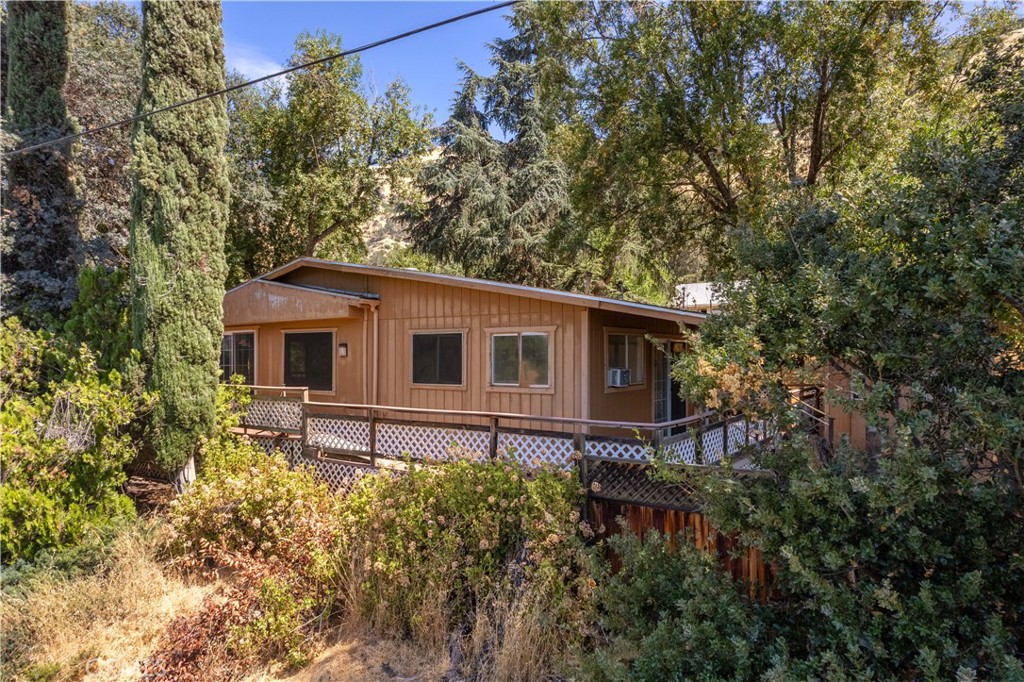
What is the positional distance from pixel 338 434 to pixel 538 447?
304cm

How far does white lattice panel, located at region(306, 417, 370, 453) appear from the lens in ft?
26.9

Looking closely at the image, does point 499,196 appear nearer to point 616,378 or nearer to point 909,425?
point 616,378

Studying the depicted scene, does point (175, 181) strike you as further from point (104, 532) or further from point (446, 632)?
point (446, 632)

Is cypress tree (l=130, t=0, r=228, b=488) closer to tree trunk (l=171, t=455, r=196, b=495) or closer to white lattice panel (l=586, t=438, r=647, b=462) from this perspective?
tree trunk (l=171, t=455, r=196, b=495)

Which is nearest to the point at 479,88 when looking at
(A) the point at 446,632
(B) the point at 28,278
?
(B) the point at 28,278

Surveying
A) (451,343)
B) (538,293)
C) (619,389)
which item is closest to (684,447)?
(619,389)

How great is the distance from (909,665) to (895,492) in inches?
29.7

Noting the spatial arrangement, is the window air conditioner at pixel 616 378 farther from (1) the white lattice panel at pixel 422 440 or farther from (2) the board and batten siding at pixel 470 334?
(1) the white lattice panel at pixel 422 440

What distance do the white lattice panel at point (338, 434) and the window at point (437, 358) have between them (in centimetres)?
215

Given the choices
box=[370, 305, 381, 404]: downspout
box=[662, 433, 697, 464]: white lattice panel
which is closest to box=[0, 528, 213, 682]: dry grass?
box=[370, 305, 381, 404]: downspout

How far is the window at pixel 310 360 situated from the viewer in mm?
11453

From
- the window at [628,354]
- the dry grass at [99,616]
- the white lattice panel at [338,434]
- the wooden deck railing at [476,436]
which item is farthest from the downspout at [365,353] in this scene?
the dry grass at [99,616]

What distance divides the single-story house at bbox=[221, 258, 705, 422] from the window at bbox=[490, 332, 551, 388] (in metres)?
0.02

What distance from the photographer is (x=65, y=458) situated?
271 inches
